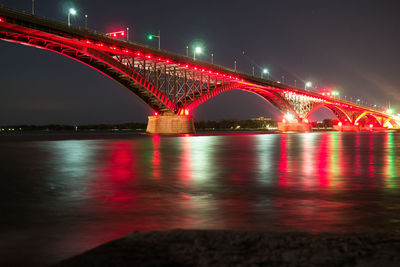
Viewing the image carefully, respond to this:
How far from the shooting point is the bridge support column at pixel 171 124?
67625mm

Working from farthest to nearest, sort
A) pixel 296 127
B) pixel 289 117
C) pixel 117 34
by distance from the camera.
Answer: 1. pixel 289 117
2. pixel 296 127
3. pixel 117 34

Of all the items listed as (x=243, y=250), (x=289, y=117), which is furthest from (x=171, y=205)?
(x=289, y=117)

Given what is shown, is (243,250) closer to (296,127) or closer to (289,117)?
(296,127)

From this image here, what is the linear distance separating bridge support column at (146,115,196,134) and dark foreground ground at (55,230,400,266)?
204 ft

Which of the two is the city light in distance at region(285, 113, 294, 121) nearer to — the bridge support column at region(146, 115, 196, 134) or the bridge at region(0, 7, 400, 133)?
the bridge at region(0, 7, 400, 133)

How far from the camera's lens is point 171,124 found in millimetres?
67875

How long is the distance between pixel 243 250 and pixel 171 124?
63.5 meters

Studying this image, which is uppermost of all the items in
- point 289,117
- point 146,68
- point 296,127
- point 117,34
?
point 117,34

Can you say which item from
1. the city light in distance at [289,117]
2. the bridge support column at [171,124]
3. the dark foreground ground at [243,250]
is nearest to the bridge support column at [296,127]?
the city light in distance at [289,117]

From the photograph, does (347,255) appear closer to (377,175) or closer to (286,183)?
(286,183)

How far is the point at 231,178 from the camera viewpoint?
1309 cm

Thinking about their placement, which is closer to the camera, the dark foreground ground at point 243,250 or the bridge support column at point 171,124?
the dark foreground ground at point 243,250

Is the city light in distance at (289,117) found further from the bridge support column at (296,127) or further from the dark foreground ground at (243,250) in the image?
the dark foreground ground at (243,250)

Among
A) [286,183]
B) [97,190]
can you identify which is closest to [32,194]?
[97,190]
